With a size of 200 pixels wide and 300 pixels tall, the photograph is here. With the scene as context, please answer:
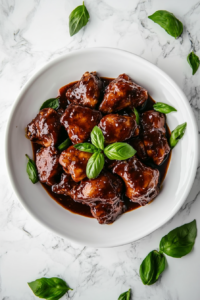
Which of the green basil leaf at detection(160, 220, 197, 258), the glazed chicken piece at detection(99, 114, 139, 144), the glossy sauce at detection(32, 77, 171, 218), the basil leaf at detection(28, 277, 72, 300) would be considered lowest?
the basil leaf at detection(28, 277, 72, 300)

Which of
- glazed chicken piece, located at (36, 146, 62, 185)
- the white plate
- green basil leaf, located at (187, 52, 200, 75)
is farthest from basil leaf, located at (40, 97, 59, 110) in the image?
green basil leaf, located at (187, 52, 200, 75)

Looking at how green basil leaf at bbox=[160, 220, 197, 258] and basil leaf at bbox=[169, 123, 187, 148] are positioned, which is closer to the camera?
basil leaf at bbox=[169, 123, 187, 148]

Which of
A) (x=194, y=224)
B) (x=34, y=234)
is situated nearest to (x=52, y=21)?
(x=34, y=234)

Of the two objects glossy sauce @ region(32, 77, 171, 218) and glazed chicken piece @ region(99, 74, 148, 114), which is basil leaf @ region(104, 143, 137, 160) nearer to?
glazed chicken piece @ region(99, 74, 148, 114)

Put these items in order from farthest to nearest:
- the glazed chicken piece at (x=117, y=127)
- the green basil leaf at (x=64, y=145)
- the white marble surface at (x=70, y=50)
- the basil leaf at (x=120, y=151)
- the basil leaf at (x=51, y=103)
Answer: the white marble surface at (x=70, y=50), the basil leaf at (x=51, y=103), the green basil leaf at (x=64, y=145), the glazed chicken piece at (x=117, y=127), the basil leaf at (x=120, y=151)

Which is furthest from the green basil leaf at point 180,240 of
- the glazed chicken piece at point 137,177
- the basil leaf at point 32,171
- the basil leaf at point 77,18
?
the basil leaf at point 77,18

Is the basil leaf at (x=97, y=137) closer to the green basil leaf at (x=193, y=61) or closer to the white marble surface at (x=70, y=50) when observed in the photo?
the white marble surface at (x=70, y=50)
